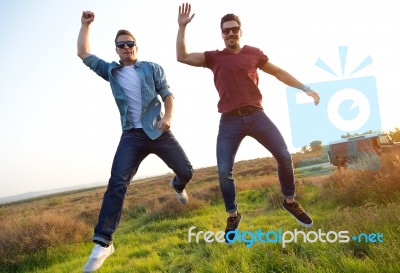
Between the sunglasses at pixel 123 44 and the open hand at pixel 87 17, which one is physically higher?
the open hand at pixel 87 17

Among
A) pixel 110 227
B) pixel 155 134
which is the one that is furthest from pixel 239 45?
pixel 110 227

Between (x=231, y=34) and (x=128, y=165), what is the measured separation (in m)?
2.19

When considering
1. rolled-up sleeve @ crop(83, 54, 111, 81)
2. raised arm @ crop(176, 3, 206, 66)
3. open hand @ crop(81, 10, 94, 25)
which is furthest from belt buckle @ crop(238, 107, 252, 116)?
open hand @ crop(81, 10, 94, 25)

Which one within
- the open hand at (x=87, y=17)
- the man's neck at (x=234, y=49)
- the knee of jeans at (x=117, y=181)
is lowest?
the knee of jeans at (x=117, y=181)

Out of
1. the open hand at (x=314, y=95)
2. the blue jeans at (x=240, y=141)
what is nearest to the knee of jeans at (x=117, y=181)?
the blue jeans at (x=240, y=141)

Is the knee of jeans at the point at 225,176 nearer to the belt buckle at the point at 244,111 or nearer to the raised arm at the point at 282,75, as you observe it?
the belt buckle at the point at 244,111

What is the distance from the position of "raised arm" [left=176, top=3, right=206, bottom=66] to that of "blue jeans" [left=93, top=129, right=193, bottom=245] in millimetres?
1034

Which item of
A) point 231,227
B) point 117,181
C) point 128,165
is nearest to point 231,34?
point 128,165

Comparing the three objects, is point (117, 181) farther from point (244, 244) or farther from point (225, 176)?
point (244, 244)

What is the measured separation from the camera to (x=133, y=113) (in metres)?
4.36

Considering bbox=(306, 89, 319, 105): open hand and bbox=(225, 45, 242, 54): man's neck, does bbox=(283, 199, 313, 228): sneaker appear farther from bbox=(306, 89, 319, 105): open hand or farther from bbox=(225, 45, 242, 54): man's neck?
bbox=(225, 45, 242, 54): man's neck

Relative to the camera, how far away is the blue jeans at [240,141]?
163 inches

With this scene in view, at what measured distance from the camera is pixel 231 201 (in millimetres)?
4254

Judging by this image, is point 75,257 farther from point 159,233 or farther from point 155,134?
point 155,134
